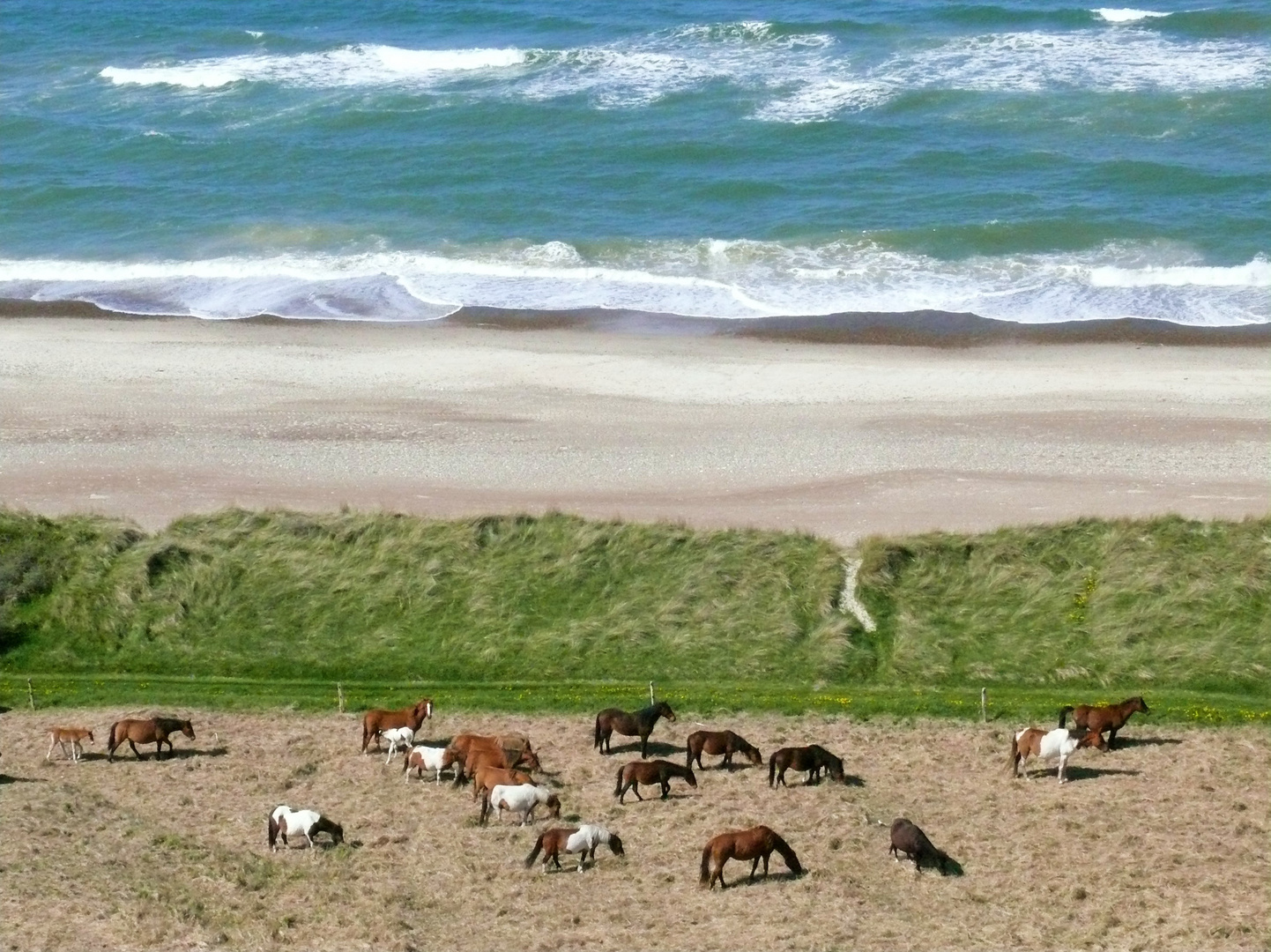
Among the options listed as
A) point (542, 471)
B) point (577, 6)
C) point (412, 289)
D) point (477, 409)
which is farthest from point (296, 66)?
point (542, 471)

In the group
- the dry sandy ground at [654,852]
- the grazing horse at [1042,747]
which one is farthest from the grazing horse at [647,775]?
the grazing horse at [1042,747]

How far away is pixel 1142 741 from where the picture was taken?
78.6ft

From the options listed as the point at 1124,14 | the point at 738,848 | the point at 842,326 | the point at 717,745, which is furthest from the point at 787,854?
the point at 1124,14

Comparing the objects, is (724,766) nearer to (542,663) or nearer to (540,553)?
(542,663)

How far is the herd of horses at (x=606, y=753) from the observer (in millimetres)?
19672

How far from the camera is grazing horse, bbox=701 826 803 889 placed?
1925cm

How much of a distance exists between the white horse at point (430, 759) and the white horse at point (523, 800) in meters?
1.55

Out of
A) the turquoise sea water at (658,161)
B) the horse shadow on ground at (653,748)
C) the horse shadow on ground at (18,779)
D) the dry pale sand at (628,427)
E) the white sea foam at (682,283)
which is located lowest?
the horse shadow on ground at (653,748)

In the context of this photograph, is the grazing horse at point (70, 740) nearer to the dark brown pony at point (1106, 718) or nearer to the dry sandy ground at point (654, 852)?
the dry sandy ground at point (654, 852)

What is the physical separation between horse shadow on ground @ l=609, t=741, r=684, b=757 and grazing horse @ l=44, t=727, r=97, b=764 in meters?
7.94

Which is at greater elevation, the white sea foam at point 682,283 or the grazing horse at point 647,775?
the white sea foam at point 682,283

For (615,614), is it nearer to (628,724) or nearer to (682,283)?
(628,724)

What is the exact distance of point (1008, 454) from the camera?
34969mm

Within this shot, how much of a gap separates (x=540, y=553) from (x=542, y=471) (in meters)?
4.79
